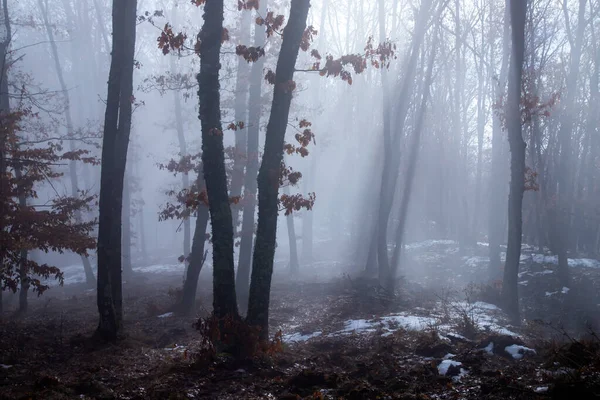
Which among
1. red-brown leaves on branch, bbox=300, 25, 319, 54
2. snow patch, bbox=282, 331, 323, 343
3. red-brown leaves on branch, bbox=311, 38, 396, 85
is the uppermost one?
red-brown leaves on branch, bbox=300, 25, 319, 54

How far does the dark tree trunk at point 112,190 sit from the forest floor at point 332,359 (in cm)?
66

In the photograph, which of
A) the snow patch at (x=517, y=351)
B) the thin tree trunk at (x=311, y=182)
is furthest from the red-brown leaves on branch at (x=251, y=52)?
the thin tree trunk at (x=311, y=182)

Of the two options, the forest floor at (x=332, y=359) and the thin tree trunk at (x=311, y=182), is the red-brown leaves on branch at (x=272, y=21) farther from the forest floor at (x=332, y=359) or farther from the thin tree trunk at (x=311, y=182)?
the thin tree trunk at (x=311, y=182)

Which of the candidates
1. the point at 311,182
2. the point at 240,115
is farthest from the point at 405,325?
the point at 311,182

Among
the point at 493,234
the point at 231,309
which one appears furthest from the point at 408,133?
the point at 231,309

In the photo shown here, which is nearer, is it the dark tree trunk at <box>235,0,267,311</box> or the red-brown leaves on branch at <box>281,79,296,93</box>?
the red-brown leaves on branch at <box>281,79,296,93</box>

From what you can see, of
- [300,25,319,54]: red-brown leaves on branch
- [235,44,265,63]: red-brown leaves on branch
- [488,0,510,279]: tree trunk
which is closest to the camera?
[235,44,265,63]: red-brown leaves on branch

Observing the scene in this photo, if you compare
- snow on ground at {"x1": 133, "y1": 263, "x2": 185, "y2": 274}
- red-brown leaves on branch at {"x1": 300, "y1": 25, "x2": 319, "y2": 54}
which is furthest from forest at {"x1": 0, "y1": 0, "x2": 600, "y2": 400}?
snow on ground at {"x1": 133, "y1": 263, "x2": 185, "y2": 274}

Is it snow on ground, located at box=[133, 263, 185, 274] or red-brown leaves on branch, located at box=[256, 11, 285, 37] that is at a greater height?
red-brown leaves on branch, located at box=[256, 11, 285, 37]

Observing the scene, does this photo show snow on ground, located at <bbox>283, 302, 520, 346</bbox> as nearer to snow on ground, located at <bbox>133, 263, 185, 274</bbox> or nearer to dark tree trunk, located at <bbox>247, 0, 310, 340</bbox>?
dark tree trunk, located at <bbox>247, 0, 310, 340</bbox>

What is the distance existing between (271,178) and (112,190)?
12.0 feet

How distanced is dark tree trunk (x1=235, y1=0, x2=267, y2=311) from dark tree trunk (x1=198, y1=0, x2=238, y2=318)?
8872 millimetres

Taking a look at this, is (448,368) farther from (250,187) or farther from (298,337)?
(250,187)

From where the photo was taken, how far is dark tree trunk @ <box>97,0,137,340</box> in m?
10.1
